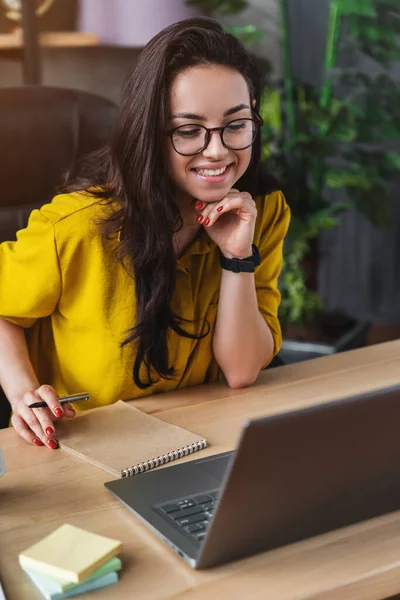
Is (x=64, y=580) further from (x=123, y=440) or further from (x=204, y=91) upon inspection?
(x=204, y=91)

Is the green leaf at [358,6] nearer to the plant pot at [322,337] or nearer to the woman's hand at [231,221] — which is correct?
the plant pot at [322,337]

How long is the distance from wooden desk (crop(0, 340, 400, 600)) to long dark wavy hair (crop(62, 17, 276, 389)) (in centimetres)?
17

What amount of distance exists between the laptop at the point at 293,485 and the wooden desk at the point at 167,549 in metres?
0.02

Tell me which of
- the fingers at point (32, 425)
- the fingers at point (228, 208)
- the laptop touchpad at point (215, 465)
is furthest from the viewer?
the fingers at point (228, 208)

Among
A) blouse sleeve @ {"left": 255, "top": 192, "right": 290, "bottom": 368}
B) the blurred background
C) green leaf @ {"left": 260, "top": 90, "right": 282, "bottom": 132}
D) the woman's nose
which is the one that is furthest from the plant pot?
the woman's nose

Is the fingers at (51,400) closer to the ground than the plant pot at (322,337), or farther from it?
farther from it

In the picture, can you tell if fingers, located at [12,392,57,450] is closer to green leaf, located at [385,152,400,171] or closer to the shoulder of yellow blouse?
the shoulder of yellow blouse

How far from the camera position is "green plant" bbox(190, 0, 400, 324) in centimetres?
286

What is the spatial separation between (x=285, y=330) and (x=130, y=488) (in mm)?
2125

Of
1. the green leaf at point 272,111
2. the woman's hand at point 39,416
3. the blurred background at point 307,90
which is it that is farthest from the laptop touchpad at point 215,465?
the green leaf at point 272,111

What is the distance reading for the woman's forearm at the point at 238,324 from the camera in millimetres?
1405

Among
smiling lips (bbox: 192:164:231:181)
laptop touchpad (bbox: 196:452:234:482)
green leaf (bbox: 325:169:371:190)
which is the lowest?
green leaf (bbox: 325:169:371:190)

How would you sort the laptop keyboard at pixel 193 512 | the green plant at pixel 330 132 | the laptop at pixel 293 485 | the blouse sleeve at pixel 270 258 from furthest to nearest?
the green plant at pixel 330 132, the blouse sleeve at pixel 270 258, the laptop keyboard at pixel 193 512, the laptop at pixel 293 485

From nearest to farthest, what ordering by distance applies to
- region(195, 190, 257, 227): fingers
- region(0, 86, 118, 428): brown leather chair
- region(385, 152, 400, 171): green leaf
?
region(195, 190, 257, 227): fingers → region(0, 86, 118, 428): brown leather chair → region(385, 152, 400, 171): green leaf
